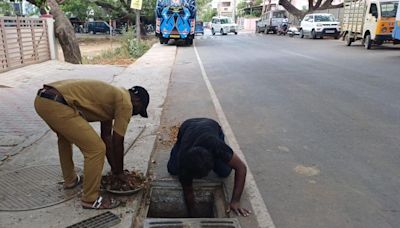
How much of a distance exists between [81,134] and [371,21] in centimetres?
1924

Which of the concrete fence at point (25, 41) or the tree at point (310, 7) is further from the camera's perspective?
the tree at point (310, 7)

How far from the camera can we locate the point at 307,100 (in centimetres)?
789

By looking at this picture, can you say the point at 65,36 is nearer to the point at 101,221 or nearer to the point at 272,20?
the point at 101,221

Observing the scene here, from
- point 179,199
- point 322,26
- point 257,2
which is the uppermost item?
point 257,2

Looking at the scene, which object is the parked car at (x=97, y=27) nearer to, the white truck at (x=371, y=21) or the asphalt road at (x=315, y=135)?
the white truck at (x=371, y=21)

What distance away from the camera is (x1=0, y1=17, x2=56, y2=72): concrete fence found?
1170 cm

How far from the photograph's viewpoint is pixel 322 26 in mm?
28922

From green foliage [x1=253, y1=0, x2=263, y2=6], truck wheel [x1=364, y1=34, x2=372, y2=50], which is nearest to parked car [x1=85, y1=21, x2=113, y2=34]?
truck wheel [x1=364, y1=34, x2=372, y2=50]

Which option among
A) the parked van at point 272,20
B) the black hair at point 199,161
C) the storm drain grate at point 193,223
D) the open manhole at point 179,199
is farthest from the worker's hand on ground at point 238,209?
the parked van at point 272,20

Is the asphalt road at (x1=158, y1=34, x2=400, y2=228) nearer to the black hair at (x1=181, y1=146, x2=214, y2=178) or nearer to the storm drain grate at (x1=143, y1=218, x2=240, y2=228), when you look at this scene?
the storm drain grate at (x1=143, y1=218, x2=240, y2=228)

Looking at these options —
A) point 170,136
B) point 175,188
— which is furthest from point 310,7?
point 175,188

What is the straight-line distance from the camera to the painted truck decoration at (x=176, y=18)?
23.4 meters

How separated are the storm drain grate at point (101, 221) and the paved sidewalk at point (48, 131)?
0.06 meters

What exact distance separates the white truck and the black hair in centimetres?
1811
